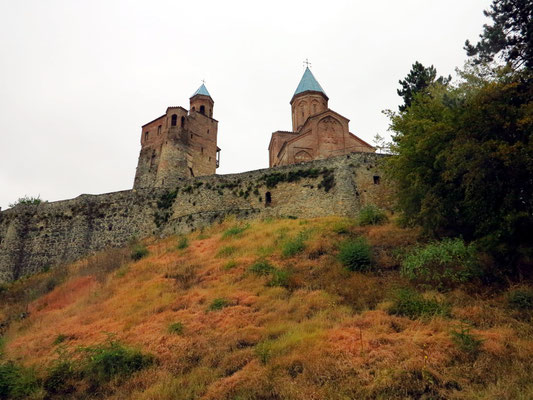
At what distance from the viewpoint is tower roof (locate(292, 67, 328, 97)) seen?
36.4 meters

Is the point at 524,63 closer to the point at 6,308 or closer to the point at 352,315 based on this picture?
the point at 352,315

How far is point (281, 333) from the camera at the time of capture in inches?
361

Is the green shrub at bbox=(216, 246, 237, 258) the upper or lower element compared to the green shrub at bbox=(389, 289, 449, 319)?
upper

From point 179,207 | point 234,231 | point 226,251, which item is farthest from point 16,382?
point 179,207

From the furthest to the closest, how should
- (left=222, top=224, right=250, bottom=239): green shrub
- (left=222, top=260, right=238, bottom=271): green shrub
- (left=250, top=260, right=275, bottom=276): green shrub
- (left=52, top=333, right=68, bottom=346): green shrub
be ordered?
(left=222, top=224, right=250, bottom=239): green shrub → (left=222, top=260, right=238, bottom=271): green shrub → (left=250, top=260, right=275, bottom=276): green shrub → (left=52, top=333, right=68, bottom=346): green shrub

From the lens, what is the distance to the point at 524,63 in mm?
13031

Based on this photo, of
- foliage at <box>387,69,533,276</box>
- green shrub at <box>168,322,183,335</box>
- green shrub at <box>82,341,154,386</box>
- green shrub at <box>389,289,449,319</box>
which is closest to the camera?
green shrub at <box>82,341,154,386</box>

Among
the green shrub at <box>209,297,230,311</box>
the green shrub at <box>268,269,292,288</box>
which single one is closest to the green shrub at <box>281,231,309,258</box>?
the green shrub at <box>268,269,292,288</box>

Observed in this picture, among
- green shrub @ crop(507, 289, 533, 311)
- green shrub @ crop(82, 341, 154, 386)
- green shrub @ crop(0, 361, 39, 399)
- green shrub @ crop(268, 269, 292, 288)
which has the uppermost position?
green shrub @ crop(268, 269, 292, 288)

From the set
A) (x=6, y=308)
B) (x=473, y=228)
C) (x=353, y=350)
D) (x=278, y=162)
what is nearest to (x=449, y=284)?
(x=473, y=228)

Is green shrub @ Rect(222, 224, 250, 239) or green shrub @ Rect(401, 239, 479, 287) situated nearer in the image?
green shrub @ Rect(401, 239, 479, 287)

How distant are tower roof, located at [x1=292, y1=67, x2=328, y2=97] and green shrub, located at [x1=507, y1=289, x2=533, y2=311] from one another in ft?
95.5

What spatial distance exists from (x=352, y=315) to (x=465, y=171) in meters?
5.01

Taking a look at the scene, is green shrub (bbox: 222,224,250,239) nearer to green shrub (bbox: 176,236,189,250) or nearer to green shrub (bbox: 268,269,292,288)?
green shrub (bbox: 176,236,189,250)
